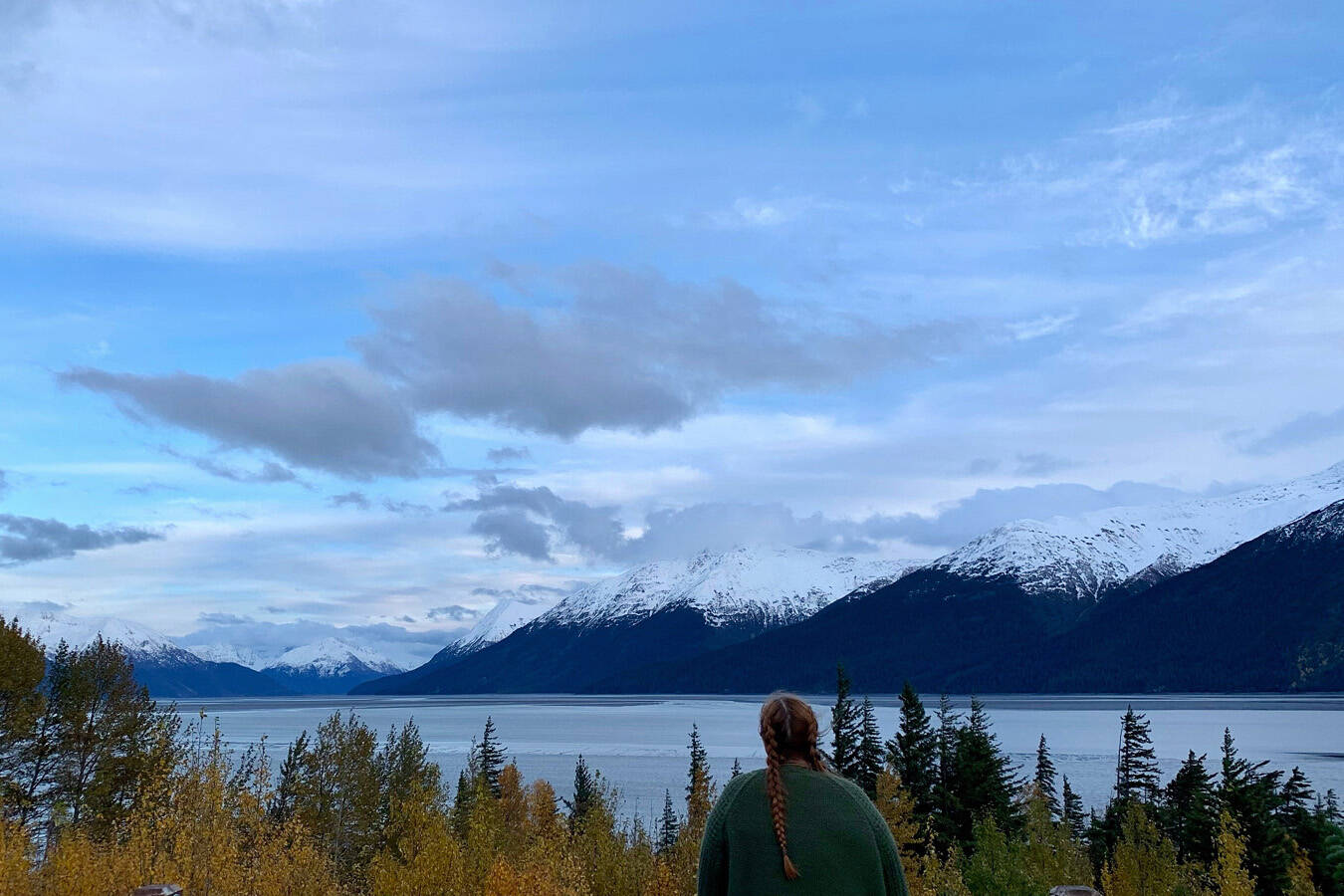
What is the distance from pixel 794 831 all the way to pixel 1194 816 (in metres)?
50.7

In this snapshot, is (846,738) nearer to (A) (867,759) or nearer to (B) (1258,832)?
(A) (867,759)

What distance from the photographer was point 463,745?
580 ft

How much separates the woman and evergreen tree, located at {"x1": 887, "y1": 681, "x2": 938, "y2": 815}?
51.7m

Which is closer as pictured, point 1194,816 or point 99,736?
point 99,736

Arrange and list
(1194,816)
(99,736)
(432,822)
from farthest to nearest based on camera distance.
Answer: (1194,816) → (99,736) → (432,822)

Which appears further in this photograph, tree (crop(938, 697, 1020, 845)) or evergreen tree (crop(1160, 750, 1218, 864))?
tree (crop(938, 697, 1020, 845))

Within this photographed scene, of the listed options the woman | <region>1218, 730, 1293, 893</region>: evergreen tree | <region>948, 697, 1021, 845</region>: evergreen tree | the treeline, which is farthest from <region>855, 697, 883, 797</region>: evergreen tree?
the woman

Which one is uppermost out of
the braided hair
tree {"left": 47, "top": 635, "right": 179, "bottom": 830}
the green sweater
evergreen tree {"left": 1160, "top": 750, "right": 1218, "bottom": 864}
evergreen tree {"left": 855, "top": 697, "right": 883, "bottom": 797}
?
the braided hair

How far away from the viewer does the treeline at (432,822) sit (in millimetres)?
18375

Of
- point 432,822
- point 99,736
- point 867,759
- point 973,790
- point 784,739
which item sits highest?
point 784,739

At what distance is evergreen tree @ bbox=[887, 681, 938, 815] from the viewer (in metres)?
55.1

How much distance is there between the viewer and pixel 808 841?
4.70 meters

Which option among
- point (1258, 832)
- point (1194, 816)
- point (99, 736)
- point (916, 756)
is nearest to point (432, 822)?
point (99, 736)

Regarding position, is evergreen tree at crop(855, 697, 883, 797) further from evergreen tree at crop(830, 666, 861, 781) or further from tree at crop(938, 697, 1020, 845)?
tree at crop(938, 697, 1020, 845)
